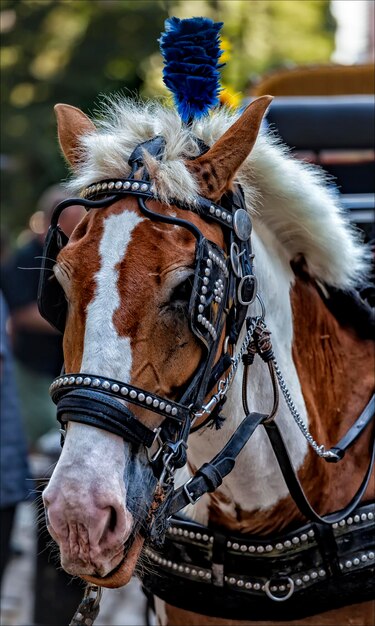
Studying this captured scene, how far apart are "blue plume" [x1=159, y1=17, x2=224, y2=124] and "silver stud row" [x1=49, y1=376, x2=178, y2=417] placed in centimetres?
81

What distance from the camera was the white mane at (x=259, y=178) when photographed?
2.50 m

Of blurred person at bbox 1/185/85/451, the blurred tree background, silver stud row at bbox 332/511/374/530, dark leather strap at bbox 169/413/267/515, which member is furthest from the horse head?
the blurred tree background

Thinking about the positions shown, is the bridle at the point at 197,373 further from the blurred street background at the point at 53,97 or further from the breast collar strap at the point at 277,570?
the blurred street background at the point at 53,97

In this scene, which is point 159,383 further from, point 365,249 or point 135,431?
point 365,249

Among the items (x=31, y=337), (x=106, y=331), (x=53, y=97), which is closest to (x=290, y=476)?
(x=106, y=331)

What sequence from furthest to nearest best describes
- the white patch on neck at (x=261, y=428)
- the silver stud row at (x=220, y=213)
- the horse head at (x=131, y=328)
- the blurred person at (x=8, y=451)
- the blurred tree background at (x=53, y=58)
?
the blurred tree background at (x=53, y=58) < the blurred person at (x=8, y=451) < the white patch on neck at (x=261, y=428) < the silver stud row at (x=220, y=213) < the horse head at (x=131, y=328)

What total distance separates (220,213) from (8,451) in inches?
124

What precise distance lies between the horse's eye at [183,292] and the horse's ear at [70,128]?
60 cm

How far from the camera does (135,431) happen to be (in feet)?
7.21

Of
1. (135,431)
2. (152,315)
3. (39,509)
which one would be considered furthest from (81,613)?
(152,315)

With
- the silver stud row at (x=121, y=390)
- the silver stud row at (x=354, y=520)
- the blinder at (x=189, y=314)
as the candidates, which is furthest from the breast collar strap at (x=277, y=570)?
the silver stud row at (x=121, y=390)

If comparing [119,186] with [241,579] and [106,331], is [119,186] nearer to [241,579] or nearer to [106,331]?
[106,331]

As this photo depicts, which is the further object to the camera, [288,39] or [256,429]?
[288,39]

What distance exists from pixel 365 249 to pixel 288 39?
1662cm
